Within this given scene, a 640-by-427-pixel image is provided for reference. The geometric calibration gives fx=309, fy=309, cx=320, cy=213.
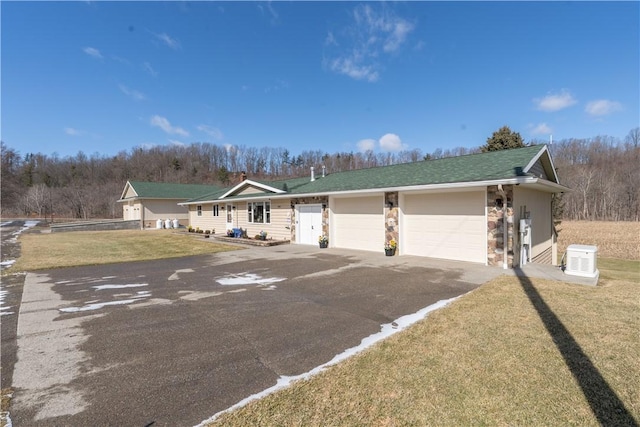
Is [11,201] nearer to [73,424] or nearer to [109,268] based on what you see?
[109,268]

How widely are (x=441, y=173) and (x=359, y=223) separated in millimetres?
4004

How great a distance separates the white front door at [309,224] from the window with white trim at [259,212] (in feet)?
9.08

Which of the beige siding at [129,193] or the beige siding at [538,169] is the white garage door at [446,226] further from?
the beige siding at [129,193]

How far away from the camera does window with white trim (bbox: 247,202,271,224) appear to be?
726 inches

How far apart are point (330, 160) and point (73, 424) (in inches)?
2252

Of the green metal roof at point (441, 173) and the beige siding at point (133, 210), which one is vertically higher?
the green metal roof at point (441, 173)

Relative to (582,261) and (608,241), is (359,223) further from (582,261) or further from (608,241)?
(608,241)

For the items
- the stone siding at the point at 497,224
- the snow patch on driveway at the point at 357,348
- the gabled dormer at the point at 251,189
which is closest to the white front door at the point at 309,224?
the gabled dormer at the point at 251,189

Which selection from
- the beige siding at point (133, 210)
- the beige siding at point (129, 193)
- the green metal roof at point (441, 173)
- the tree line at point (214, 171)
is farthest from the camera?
the tree line at point (214, 171)

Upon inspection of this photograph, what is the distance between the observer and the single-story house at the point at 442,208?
9.44m

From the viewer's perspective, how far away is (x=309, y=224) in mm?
15836

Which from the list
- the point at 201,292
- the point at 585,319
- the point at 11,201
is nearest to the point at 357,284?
the point at 201,292

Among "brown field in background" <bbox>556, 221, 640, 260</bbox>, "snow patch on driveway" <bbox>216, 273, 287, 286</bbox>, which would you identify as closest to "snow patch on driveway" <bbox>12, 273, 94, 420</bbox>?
"snow patch on driveway" <bbox>216, 273, 287, 286</bbox>

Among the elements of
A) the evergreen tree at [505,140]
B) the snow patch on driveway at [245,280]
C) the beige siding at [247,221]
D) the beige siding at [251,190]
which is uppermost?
the evergreen tree at [505,140]
